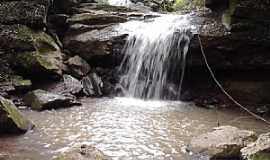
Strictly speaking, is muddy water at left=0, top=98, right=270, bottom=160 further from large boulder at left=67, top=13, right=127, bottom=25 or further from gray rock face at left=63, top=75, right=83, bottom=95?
large boulder at left=67, top=13, right=127, bottom=25

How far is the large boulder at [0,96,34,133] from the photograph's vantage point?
21.3 ft

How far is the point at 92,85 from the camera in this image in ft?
33.9

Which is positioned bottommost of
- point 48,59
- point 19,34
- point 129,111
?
point 129,111

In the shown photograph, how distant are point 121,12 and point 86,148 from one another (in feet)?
25.1

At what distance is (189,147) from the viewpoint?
618cm

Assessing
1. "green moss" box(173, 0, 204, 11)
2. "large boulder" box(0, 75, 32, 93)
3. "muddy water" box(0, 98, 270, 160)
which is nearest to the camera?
"muddy water" box(0, 98, 270, 160)

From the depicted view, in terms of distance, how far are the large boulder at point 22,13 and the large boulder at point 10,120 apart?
13.8 ft

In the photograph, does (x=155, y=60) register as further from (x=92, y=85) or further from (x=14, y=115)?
(x=14, y=115)

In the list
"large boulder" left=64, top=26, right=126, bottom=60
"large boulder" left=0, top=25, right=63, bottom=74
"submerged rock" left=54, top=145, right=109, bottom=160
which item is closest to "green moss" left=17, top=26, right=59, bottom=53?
"large boulder" left=0, top=25, right=63, bottom=74

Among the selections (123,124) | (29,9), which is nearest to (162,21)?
(29,9)

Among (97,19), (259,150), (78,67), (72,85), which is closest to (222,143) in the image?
(259,150)

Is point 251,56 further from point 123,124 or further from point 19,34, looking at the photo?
point 19,34

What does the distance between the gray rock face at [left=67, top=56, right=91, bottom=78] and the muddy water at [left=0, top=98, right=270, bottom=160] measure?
116cm

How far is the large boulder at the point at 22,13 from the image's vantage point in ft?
34.3
